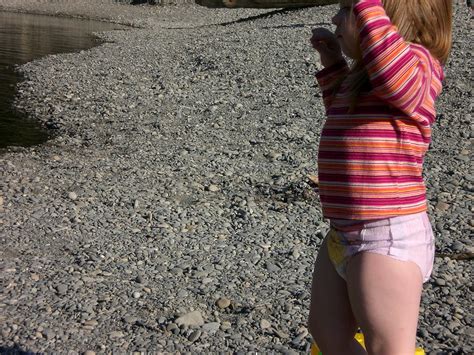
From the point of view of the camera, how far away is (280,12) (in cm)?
2325

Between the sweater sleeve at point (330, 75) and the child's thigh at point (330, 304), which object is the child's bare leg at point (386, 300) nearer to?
the child's thigh at point (330, 304)

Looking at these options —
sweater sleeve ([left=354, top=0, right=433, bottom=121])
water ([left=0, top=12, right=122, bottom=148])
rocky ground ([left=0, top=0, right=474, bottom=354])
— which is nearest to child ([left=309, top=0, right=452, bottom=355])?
sweater sleeve ([left=354, top=0, right=433, bottom=121])

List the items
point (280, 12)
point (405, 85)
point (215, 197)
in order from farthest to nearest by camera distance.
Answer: point (280, 12), point (215, 197), point (405, 85)

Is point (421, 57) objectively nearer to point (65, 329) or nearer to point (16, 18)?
point (65, 329)

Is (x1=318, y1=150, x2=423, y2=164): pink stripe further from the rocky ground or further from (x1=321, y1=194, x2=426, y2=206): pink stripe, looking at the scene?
the rocky ground

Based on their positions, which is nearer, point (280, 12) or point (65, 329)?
point (65, 329)

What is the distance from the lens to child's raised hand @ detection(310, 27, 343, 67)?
9.27 feet

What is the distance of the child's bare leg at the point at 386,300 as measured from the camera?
7.88ft

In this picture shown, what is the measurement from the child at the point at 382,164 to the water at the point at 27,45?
28.2 feet

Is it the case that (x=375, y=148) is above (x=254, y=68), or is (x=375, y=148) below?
above

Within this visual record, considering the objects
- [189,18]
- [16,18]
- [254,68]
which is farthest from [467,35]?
[16,18]

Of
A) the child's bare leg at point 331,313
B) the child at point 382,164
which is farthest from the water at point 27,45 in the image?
the child at point 382,164

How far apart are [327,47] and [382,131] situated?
1.79 feet

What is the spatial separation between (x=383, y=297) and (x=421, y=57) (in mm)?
845
